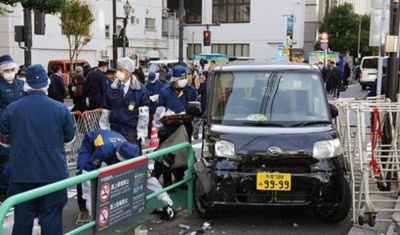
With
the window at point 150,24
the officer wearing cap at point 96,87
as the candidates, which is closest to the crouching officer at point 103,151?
the officer wearing cap at point 96,87

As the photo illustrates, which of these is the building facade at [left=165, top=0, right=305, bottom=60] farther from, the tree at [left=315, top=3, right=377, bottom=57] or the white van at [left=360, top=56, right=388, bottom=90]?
the white van at [left=360, top=56, right=388, bottom=90]

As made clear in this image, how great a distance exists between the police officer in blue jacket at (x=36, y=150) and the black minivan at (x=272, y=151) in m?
1.88

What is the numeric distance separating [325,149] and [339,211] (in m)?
0.69

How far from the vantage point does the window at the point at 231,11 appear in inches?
2714

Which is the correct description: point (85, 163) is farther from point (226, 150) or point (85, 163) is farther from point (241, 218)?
point (241, 218)

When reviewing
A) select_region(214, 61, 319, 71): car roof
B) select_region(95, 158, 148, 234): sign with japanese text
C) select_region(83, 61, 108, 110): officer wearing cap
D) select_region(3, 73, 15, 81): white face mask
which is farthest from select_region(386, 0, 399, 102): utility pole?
select_region(83, 61, 108, 110): officer wearing cap

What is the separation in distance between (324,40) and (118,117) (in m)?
30.2

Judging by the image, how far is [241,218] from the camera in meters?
6.49

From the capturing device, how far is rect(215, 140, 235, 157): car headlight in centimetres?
596

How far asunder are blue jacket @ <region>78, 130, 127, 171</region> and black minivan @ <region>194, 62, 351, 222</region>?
3.39 feet

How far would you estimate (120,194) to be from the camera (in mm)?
4895

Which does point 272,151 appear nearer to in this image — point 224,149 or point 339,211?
point 224,149

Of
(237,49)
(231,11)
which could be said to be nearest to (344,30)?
(237,49)

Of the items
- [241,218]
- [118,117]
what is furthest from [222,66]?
[241,218]
